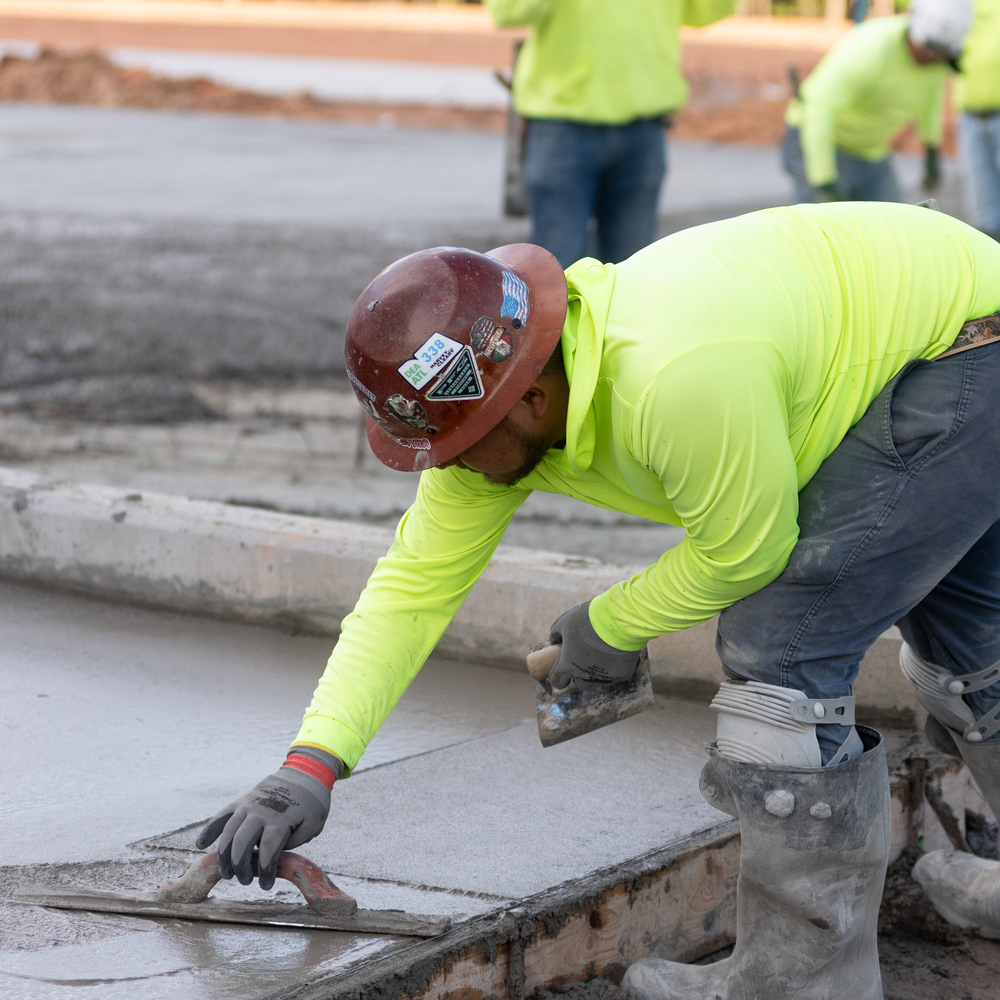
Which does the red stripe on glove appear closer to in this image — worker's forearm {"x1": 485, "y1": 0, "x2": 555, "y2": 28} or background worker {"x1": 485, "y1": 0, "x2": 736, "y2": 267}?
background worker {"x1": 485, "y1": 0, "x2": 736, "y2": 267}

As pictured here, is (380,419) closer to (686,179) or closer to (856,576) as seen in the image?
(856,576)

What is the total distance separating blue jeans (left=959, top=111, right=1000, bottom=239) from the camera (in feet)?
22.1

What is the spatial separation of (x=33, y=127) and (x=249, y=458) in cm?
1332

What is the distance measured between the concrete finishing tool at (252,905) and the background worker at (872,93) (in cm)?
541

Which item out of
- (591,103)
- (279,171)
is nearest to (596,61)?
(591,103)

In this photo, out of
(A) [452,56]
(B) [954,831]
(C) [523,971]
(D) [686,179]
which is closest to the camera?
(C) [523,971]

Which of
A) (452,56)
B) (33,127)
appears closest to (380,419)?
(33,127)

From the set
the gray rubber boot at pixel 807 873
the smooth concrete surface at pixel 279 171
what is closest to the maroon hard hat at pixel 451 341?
the gray rubber boot at pixel 807 873

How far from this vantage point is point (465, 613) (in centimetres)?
375

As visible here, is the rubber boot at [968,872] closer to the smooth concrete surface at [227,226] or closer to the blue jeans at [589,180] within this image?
the blue jeans at [589,180]

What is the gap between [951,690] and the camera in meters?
2.57

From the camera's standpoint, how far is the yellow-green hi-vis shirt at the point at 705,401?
6.56 ft

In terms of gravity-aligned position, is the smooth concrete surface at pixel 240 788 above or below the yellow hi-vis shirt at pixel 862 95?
below

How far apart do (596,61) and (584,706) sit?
368cm
